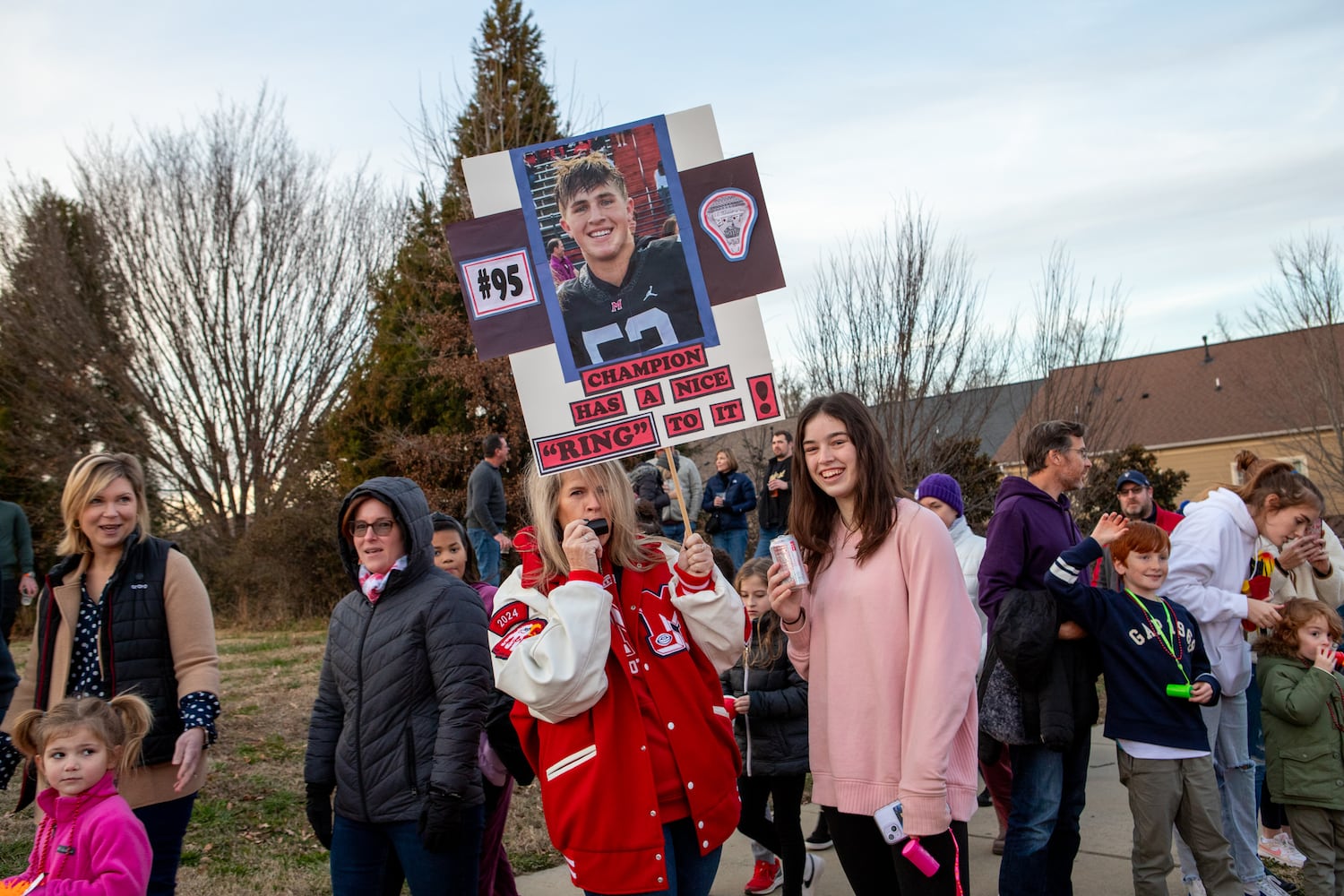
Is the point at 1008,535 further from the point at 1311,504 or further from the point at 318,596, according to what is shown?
the point at 318,596

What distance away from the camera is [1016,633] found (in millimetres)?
4352

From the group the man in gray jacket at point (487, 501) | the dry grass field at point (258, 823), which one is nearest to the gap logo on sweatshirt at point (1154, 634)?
the dry grass field at point (258, 823)

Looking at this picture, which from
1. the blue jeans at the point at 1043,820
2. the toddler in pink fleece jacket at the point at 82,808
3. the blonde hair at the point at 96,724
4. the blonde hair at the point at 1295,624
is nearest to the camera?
the toddler in pink fleece jacket at the point at 82,808

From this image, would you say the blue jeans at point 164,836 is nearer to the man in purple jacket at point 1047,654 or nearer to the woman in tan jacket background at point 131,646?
the woman in tan jacket background at point 131,646

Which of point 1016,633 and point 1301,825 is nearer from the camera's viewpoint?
point 1016,633

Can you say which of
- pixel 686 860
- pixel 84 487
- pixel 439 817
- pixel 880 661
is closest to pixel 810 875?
pixel 686 860

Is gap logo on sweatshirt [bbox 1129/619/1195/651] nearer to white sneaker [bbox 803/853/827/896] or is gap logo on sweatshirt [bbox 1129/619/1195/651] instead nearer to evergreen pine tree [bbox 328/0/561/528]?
white sneaker [bbox 803/853/827/896]

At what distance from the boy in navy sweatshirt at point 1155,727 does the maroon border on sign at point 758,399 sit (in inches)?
58.5

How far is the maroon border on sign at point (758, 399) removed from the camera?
150 inches

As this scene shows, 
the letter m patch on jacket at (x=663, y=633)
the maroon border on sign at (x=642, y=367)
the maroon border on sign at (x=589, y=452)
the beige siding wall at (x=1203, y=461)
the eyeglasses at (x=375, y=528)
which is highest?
the maroon border on sign at (x=642, y=367)

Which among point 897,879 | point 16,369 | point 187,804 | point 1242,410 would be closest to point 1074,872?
point 897,879

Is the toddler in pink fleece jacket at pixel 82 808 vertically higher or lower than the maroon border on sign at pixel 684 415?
lower

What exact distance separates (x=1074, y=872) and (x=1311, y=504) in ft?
7.53

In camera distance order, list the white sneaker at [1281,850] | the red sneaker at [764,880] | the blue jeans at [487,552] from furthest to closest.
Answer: the blue jeans at [487,552] < the white sneaker at [1281,850] < the red sneaker at [764,880]
